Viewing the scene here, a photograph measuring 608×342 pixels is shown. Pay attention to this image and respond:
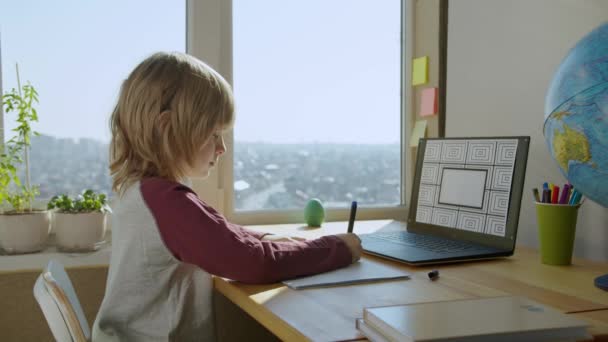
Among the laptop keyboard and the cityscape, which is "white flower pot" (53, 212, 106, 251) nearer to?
the cityscape

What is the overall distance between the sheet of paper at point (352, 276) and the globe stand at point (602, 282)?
12.0 inches

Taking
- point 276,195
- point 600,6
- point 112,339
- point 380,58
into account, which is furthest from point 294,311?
point 380,58

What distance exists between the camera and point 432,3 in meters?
1.98

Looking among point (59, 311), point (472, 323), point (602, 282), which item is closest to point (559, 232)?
point (602, 282)

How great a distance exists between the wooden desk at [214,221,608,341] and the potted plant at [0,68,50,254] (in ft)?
2.37

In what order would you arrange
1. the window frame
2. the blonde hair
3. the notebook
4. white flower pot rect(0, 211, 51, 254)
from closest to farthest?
the notebook < the blonde hair < white flower pot rect(0, 211, 51, 254) < the window frame

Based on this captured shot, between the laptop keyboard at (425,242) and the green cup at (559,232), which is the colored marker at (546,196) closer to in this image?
the green cup at (559,232)

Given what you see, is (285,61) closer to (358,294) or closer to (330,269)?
(330,269)

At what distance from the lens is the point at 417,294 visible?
0.89 metres

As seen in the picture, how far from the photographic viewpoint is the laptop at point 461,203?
1197 mm

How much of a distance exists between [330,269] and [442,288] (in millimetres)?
208

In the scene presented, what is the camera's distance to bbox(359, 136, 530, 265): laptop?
120cm

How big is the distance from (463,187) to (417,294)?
51 cm

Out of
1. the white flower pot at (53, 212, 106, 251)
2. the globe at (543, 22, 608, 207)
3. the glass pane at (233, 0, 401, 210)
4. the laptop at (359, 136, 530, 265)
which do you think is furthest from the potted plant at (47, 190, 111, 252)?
the globe at (543, 22, 608, 207)
